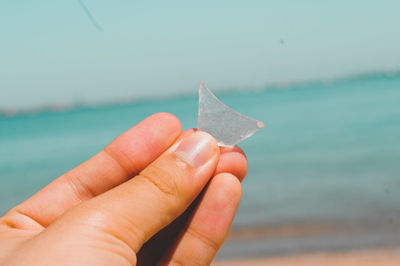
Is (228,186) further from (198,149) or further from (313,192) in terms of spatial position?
(313,192)

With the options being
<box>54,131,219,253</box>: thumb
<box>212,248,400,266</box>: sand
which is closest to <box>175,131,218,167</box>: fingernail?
<box>54,131,219,253</box>: thumb

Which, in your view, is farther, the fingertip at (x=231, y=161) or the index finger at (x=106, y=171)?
the index finger at (x=106, y=171)

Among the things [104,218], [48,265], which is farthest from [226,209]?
[48,265]

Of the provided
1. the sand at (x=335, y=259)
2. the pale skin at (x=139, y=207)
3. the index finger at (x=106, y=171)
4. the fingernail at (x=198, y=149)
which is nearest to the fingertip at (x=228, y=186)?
the pale skin at (x=139, y=207)

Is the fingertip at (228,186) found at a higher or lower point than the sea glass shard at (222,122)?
lower

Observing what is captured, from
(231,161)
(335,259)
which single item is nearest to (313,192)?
(335,259)

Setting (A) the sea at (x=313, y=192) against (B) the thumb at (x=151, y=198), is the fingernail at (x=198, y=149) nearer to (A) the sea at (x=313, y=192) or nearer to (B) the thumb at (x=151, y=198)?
(B) the thumb at (x=151, y=198)
